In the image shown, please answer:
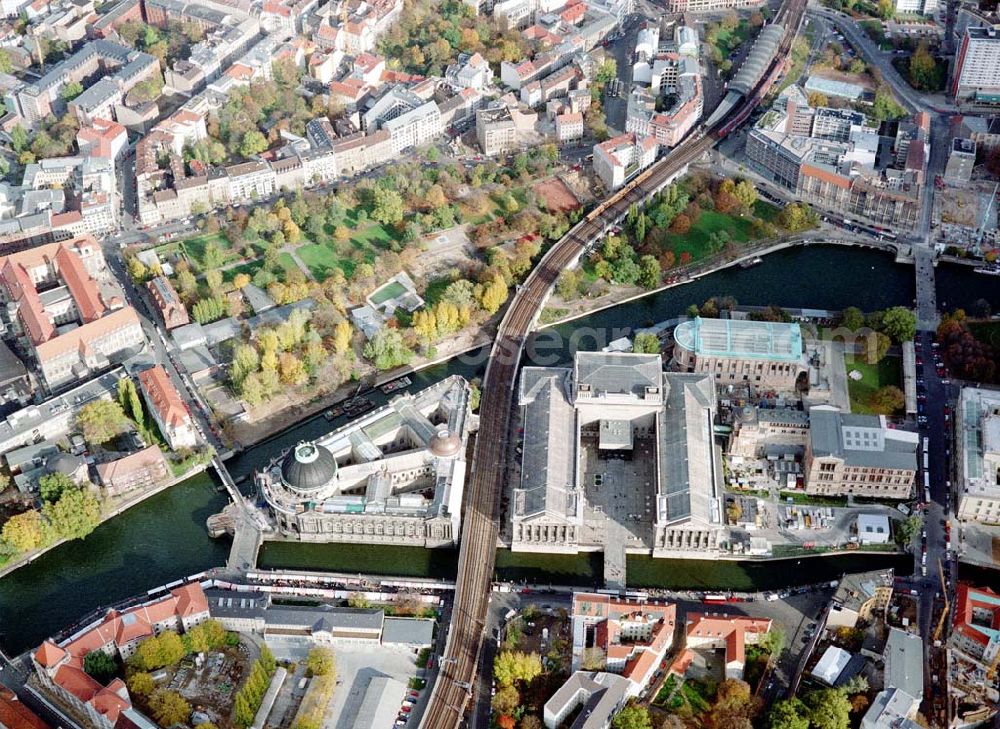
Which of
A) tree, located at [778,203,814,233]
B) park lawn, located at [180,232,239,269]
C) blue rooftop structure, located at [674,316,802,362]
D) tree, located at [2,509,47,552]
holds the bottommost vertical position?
tree, located at [2,509,47,552]

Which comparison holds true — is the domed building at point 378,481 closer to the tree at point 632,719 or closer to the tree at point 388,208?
the tree at point 632,719

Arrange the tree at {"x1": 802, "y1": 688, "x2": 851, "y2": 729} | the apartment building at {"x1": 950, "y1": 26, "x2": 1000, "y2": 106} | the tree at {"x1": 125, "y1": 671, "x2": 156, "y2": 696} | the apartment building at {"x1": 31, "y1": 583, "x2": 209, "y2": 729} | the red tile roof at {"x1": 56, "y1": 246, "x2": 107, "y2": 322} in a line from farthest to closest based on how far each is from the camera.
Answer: the apartment building at {"x1": 950, "y1": 26, "x2": 1000, "y2": 106} < the red tile roof at {"x1": 56, "y1": 246, "x2": 107, "y2": 322} < the tree at {"x1": 125, "y1": 671, "x2": 156, "y2": 696} < the apartment building at {"x1": 31, "y1": 583, "x2": 209, "y2": 729} < the tree at {"x1": 802, "y1": 688, "x2": 851, "y2": 729}

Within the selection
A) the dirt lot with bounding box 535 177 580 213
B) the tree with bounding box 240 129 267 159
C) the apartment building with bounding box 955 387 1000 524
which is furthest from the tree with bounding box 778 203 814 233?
the tree with bounding box 240 129 267 159

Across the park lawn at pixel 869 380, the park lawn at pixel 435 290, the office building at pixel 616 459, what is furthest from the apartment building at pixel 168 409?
the park lawn at pixel 869 380

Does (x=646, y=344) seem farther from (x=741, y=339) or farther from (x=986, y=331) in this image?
(x=986, y=331)

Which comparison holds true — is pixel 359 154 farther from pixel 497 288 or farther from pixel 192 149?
pixel 497 288

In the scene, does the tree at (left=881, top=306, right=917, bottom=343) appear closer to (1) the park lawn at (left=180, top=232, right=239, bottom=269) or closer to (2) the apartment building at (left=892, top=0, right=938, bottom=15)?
(1) the park lawn at (left=180, top=232, right=239, bottom=269)
